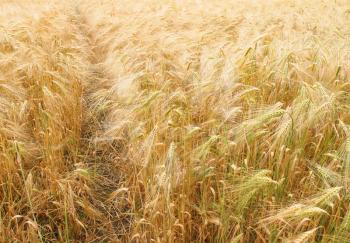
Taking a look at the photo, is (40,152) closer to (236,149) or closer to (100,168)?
(100,168)

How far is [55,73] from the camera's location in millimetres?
2766

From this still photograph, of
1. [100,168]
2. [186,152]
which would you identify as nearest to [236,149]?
[186,152]

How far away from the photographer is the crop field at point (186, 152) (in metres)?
1.50

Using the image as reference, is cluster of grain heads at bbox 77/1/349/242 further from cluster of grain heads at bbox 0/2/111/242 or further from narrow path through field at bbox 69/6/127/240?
cluster of grain heads at bbox 0/2/111/242

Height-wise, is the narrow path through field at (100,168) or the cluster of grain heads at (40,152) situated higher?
the cluster of grain heads at (40,152)

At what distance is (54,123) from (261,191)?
4.66 feet

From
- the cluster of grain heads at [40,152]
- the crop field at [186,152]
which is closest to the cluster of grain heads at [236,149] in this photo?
the crop field at [186,152]

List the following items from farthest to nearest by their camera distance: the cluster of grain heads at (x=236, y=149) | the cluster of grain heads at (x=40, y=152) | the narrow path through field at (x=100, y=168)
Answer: the narrow path through field at (x=100, y=168) → the cluster of grain heads at (x=40, y=152) → the cluster of grain heads at (x=236, y=149)

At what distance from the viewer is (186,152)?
172 cm

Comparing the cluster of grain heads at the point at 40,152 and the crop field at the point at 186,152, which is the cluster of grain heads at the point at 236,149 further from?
the cluster of grain heads at the point at 40,152

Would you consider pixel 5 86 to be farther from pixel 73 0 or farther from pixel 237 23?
pixel 73 0

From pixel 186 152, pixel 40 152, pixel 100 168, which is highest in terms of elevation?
pixel 186 152

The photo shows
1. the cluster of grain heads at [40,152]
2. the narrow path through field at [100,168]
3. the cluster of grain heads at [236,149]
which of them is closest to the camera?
the cluster of grain heads at [236,149]

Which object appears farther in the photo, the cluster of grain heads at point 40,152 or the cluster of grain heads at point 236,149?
the cluster of grain heads at point 40,152
